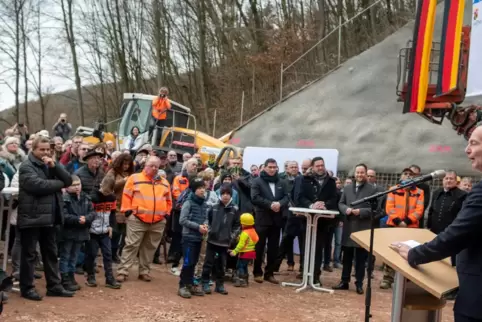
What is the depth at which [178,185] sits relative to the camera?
977 cm

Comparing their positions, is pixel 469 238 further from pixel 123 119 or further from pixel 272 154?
pixel 123 119

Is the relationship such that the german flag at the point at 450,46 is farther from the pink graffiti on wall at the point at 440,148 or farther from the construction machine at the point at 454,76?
the pink graffiti on wall at the point at 440,148

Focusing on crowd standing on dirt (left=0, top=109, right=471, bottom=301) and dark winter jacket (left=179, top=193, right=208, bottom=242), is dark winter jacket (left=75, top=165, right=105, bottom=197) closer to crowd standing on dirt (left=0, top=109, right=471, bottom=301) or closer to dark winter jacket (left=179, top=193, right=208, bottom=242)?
crowd standing on dirt (left=0, top=109, right=471, bottom=301)

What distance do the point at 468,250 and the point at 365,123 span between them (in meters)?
14.7

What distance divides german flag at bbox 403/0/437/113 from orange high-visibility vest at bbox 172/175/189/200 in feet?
17.4

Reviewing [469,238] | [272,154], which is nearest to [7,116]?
[272,154]

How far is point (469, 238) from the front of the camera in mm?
3055

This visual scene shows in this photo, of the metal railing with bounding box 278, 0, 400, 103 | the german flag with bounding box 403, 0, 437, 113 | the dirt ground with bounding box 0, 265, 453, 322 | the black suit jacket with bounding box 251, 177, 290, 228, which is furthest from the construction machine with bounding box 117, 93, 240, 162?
the dirt ground with bounding box 0, 265, 453, 322

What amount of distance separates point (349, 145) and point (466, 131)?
6212mm

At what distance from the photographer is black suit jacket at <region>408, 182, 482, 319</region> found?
9.86 feet

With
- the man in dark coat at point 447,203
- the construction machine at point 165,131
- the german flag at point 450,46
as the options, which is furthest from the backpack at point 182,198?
the construction machine at point 165,131

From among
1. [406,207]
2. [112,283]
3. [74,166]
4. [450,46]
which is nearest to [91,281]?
[112,283]

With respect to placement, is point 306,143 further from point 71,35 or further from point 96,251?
point 71,35

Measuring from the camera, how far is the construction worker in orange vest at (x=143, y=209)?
795 centimetres
